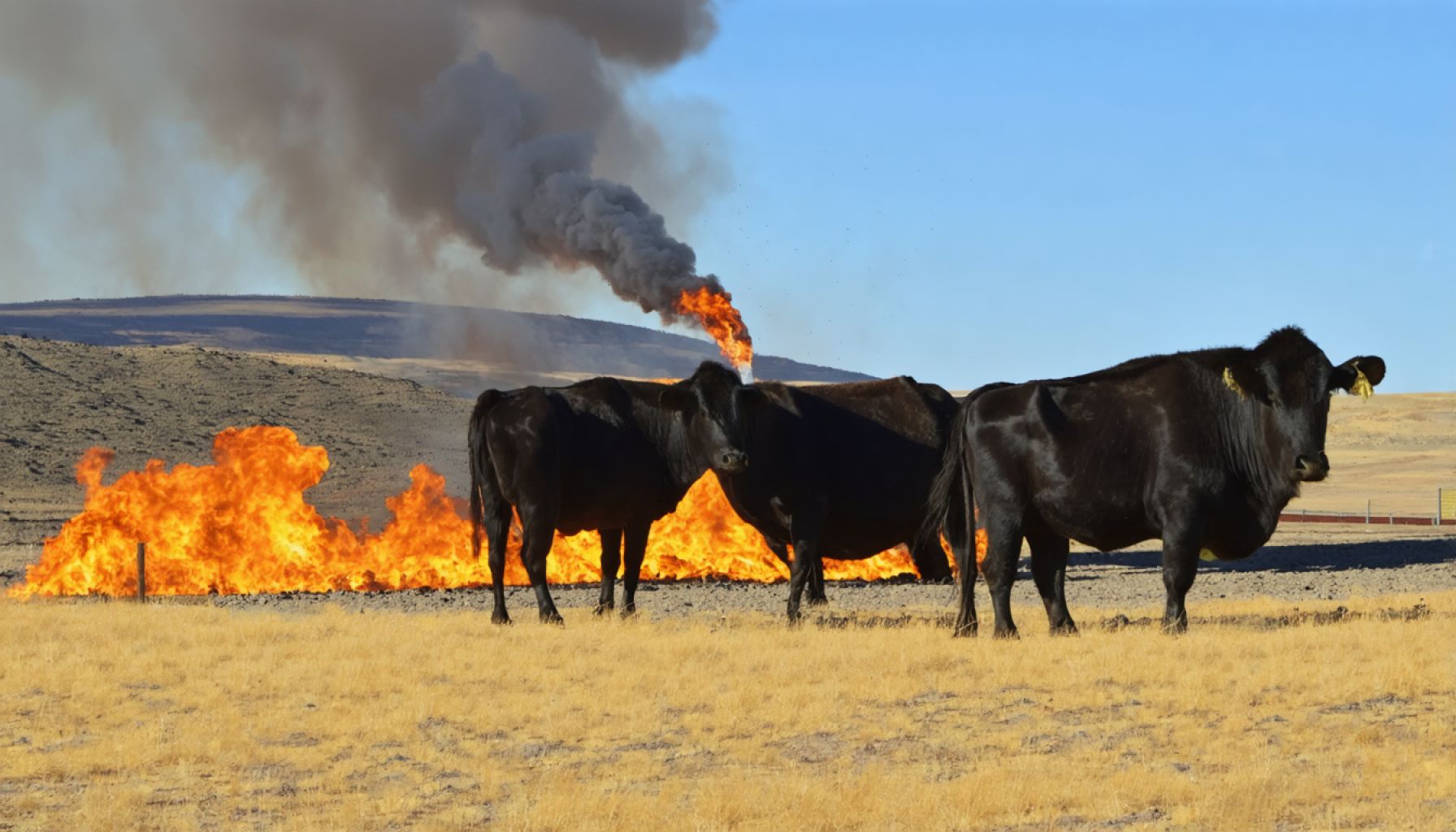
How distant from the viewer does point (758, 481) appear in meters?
19.4

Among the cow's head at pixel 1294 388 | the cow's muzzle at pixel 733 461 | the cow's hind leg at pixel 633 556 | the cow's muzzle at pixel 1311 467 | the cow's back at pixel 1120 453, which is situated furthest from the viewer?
the cow's hind leg at pixel 633 556

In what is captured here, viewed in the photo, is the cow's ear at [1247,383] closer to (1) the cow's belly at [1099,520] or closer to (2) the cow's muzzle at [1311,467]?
(2) the cow's muzzle at [1311,467]

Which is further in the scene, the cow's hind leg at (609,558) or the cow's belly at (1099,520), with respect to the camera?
the cow's hind leg at (609,558)

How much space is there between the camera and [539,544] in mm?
19875

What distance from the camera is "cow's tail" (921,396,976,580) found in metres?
17.9

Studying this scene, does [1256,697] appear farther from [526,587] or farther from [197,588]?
[197,588]

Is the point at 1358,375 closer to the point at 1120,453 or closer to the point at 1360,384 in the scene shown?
the point at 1360,384

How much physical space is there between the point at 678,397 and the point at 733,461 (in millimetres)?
1410

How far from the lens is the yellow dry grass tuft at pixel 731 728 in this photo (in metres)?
9.91

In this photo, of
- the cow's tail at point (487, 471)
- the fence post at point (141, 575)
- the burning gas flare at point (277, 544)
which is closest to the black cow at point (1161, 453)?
the cow's tail at point (487, 471)

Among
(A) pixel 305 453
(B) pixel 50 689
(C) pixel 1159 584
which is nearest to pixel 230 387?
(A) pixel 305 453

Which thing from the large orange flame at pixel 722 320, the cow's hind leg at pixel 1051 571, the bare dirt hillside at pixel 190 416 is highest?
the bare dirt hillside at pixel 190 416

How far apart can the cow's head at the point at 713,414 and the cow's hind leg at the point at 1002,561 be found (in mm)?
2735

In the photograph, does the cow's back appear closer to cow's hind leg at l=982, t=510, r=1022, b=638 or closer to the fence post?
cow's hind leg at l=982, t=510, r=1022, b=638
